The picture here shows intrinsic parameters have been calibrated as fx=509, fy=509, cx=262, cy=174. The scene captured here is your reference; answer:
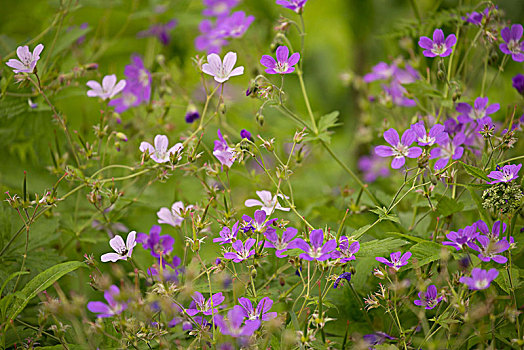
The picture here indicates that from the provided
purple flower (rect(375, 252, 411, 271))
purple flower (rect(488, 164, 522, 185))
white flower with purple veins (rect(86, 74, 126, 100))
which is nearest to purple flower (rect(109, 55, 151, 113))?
white flower with purple veins (rect(86, 74, 126, 100))

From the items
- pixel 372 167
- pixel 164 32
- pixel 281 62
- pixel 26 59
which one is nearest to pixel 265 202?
pixel 281 62

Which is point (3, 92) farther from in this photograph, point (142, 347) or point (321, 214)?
point (321, 214)

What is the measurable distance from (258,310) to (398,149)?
524 mm

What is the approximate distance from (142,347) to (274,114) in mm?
1240

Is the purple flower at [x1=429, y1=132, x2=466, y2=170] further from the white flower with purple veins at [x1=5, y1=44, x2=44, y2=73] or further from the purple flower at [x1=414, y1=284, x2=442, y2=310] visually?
the white flower with purple veins at [x1=5, y1=44, x2=44, y2=73]

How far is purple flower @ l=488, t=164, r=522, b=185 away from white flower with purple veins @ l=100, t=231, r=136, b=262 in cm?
82

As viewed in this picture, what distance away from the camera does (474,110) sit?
1409mm

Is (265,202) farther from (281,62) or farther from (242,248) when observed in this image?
(281,62)

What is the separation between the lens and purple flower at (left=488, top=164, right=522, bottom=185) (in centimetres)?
113

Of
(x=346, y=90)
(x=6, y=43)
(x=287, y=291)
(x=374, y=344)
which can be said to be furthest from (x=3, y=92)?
(x=346, y=90)

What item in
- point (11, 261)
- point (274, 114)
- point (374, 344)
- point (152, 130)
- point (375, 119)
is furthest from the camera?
point (375, 119)

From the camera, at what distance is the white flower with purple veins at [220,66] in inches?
51.3

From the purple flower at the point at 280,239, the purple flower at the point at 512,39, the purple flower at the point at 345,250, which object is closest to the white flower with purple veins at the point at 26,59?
the purple flower at the point at 280,239

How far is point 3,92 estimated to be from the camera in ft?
4.69
